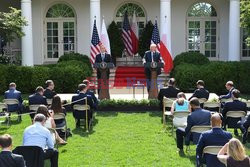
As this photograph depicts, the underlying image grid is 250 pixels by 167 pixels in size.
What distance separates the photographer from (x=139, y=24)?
94.8ft

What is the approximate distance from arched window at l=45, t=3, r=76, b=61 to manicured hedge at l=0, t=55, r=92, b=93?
601 centimetres

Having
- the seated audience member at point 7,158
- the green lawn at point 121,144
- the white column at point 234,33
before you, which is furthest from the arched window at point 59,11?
the seated audience member at point 7,158

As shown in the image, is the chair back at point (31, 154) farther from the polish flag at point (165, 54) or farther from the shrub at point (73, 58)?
the shrub at point (73, 58)

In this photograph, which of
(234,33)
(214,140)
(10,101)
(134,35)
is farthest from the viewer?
(134,35)

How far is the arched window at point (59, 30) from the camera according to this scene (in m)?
28.7

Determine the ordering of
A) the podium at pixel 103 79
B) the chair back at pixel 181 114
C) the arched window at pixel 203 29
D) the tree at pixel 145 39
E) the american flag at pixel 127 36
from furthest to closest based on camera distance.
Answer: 1. the arched window at pixel 203 29
2. the american flag at pixel 127 36
3. the tree at pixel 145 39
4. the podium at pixel 103 79
5. the chair back at pixel 181 114

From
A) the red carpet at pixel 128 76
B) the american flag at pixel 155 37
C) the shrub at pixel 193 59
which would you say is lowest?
the red carpet at pixel 128 76

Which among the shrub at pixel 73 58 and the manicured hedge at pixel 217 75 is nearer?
the manicured hedge at pixel 217 75

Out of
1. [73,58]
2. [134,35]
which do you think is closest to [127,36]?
[134,35]

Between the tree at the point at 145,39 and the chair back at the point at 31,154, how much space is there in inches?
782

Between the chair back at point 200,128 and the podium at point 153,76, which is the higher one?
the podium at point 153,76

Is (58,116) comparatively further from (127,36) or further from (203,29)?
(203,29)

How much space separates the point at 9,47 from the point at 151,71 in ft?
42.8

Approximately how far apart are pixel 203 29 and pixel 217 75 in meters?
7.15
